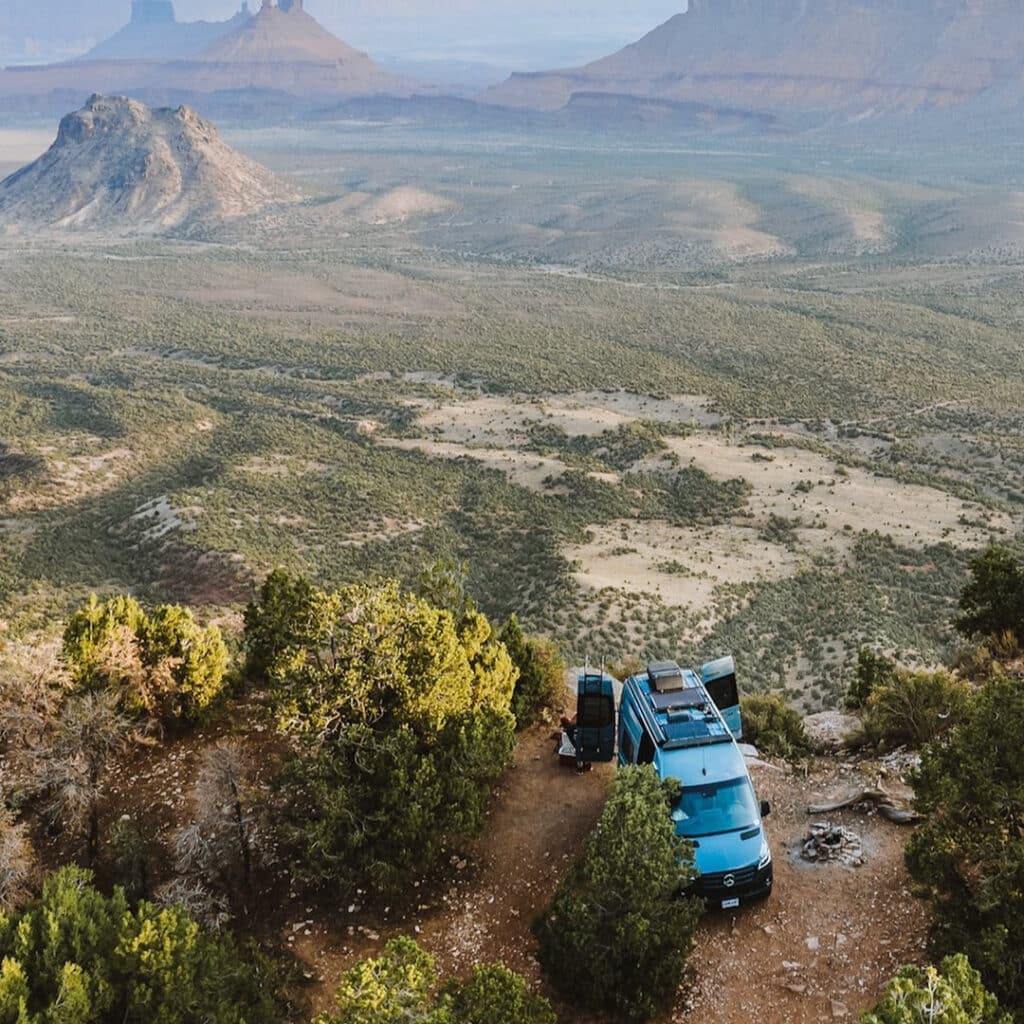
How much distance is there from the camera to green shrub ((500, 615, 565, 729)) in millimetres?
16723

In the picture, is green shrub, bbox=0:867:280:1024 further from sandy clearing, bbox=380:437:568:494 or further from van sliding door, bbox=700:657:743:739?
sandy clearing, bbox=380:437:568:494

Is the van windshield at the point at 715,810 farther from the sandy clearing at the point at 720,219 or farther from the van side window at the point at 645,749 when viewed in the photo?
the sandy clearing at the point at 720,219

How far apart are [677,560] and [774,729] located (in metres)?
21.1

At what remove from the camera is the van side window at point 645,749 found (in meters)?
12.8

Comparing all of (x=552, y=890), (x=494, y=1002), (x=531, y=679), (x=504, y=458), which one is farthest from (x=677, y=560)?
(x=494, y=1002)

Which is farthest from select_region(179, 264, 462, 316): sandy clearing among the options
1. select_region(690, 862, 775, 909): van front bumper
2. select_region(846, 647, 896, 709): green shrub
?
select_region(690, 862, 775, 909): van front bumper

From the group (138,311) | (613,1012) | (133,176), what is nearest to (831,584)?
(613,1012)

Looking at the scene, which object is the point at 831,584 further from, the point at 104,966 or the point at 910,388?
the point at 910,388

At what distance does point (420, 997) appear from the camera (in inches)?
321

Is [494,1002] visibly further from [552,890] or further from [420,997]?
[552,890]

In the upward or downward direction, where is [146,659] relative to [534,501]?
upward

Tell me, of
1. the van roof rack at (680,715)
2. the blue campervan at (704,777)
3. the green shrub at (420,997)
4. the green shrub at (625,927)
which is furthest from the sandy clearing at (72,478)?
the green shrub at (420,997)

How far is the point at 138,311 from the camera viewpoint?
3863 inches

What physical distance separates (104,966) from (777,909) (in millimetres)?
7775
